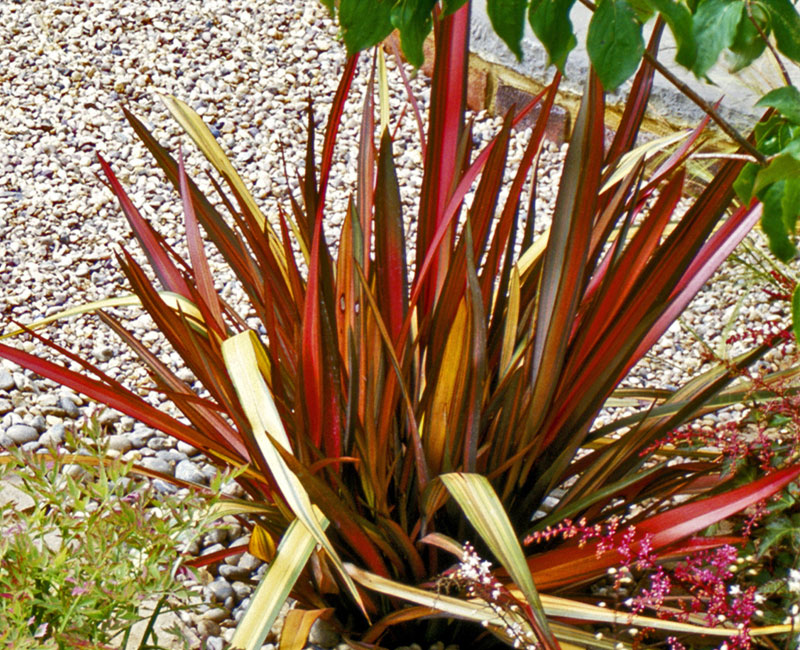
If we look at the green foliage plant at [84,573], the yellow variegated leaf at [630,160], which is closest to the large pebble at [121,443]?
the green foliage plant at [84,573]

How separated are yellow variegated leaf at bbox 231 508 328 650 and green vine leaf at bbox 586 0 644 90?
66 centimetres

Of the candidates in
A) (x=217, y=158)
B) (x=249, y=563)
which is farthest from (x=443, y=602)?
(x=217, y=158)

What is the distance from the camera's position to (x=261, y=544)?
1.45m

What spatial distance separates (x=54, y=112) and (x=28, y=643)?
2.35 m

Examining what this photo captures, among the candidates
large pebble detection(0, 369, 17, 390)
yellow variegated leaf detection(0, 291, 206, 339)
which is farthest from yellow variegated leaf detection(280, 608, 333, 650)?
large pebble detection(0, 369, 17, 390)

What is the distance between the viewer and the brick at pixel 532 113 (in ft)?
9.39

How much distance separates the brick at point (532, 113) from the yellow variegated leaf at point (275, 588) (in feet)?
6.19

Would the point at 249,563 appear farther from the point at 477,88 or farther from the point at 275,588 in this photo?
the point at 477,88

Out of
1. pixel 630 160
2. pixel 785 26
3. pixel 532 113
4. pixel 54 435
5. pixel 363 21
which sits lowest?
pixel 54 435

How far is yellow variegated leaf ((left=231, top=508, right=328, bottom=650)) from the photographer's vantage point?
1.15 metres

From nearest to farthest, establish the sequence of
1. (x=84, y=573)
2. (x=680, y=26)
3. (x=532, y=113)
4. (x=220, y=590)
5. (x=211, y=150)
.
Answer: (x=680, y=26) → (x=84, y=573) → (x=220, y=590) → (x=211, y=150) → (x=532, y=113)

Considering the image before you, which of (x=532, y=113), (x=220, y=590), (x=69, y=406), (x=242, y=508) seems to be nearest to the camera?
(x=242, y=508)

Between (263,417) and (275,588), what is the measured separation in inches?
8.9

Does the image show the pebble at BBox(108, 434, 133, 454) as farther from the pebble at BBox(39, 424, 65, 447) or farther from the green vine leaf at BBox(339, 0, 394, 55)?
the green vine leaf at BBox(339, 0, 394, 55)
